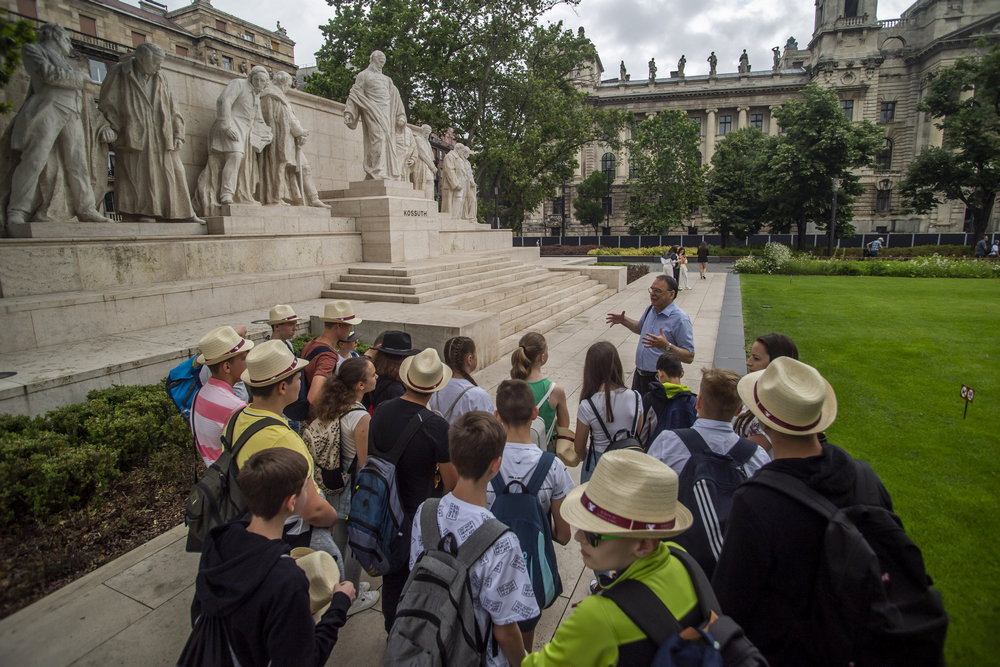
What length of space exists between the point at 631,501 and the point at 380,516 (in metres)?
1.52

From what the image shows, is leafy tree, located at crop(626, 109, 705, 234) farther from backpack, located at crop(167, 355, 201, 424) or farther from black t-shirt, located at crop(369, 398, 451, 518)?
black t-shirt, located at crop(369, 398, 451, 518)

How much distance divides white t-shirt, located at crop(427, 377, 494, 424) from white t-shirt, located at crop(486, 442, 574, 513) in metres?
0.92

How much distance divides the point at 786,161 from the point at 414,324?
3444 centimetres

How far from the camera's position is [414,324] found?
827 cm

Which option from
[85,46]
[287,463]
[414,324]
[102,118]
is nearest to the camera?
[287,463]

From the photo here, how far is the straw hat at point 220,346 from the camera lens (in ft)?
10.8

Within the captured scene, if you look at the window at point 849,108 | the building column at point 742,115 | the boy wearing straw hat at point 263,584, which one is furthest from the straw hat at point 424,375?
the building column at point 742,115

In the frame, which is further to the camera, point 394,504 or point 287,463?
point 394,504

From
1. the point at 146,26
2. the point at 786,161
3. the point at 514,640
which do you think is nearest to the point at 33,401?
the point at 514,640

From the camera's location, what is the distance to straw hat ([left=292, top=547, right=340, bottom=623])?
2.27 metres

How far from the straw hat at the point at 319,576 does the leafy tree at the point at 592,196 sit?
59.0 m

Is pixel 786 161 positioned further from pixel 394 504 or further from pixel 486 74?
pixel 394 504

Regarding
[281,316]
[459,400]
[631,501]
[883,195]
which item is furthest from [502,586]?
[883,195]

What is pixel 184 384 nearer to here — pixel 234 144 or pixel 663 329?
pixel 663 329
